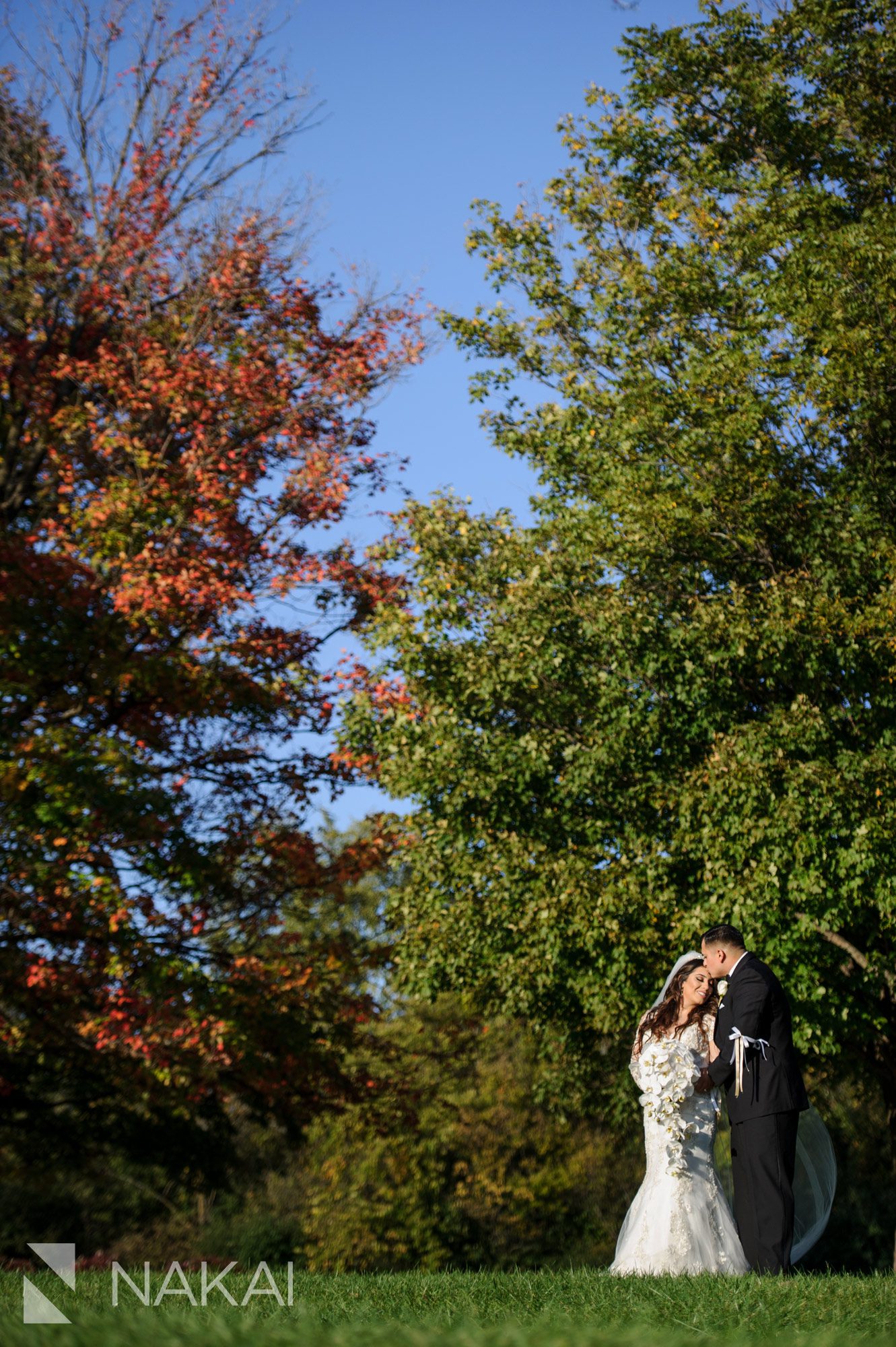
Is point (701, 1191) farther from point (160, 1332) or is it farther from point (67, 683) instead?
point (67, 683)

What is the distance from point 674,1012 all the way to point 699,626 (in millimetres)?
5592

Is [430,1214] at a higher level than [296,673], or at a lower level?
lower

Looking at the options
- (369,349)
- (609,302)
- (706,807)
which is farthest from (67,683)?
(609,302)

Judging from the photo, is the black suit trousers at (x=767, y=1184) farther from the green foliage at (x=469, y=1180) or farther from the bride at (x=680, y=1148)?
the green foliage at (x=469, y=1180)

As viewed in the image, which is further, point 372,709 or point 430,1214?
point 430,1214

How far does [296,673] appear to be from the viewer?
582 inches

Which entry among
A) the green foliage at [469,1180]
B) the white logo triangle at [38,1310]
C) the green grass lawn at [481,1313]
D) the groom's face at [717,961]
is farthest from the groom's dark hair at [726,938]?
the green foliage at [469,1180]

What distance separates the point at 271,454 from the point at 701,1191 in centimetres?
1163

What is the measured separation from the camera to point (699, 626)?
12.1 metres

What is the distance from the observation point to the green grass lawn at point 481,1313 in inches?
116

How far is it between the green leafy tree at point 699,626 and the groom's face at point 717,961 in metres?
3.81

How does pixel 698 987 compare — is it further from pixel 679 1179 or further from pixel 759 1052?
pixel 679 1179

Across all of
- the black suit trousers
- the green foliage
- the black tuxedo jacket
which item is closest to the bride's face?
the black tuxedo jacket

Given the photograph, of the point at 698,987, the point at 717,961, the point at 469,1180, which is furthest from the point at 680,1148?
the point at 469,1180
